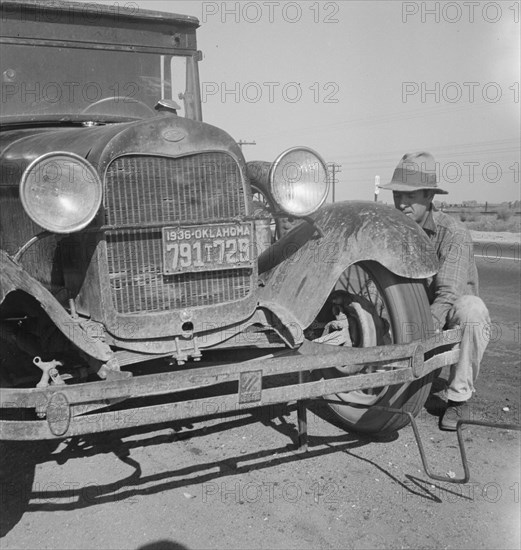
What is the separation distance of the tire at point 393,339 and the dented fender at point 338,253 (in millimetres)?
118

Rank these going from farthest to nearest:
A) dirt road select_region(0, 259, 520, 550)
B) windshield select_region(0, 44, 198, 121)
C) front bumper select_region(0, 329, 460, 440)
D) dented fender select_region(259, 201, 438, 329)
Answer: windshield select_region(0, 44, 198, 121) → dented fender select_region(259, 201, 438, 329) → dirt road select_region(0, 259, 520, 550) → front bumper select_region(0, 329, 460, 440)

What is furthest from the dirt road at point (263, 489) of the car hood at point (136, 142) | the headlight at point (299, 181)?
the car hood at point (136, 142)

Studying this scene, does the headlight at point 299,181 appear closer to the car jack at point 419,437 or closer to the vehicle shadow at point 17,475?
the car jack at point 419,437

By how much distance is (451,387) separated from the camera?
3605mm

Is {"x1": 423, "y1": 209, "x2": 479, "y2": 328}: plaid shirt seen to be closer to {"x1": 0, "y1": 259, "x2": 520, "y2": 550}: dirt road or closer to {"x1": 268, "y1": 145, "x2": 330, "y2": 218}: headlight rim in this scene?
{"x1": 0, "y1": 259, "x2": 520, "y2": 550}: dirt road

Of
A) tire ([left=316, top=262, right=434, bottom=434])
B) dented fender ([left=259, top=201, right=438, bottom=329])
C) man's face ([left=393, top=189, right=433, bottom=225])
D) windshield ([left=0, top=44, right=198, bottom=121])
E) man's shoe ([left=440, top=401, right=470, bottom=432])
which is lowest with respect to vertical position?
man's shoe ([left=440, top=401, right=470, bottom=432])

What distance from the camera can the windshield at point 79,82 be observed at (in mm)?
3809

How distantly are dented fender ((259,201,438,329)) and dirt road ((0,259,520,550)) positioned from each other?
2.61 feet

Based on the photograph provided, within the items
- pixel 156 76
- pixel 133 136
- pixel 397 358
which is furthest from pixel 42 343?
pixel 156 76

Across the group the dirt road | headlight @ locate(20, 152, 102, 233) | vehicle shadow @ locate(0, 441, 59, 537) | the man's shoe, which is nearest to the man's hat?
the man's shoe

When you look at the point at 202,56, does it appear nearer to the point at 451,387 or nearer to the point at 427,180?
the point at 427,180

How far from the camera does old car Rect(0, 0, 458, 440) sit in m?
2.45

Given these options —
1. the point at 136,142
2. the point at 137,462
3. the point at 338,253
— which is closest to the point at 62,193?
A: the point at 136,142

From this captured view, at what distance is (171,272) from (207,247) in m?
0.20
